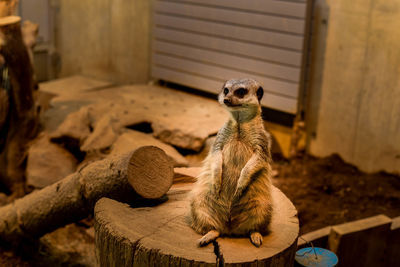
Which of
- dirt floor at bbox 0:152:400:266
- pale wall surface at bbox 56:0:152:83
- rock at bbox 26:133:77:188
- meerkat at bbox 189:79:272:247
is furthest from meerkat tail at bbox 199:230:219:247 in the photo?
pale wall surface at bbox 56:0:152:83

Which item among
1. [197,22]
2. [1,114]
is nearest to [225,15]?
[197,22]

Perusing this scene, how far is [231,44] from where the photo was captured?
6.33 meters

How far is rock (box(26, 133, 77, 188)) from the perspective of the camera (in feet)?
16.7

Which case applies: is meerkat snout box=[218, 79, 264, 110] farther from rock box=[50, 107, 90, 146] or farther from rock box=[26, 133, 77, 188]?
rock box=[50, 107, 90, 146]

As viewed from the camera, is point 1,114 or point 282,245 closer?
point 282,245

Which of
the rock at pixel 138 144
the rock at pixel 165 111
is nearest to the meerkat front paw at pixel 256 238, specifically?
the rock at pixel 138 144

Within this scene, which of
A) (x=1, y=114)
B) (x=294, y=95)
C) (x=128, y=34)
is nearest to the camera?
(x=1, y=114)

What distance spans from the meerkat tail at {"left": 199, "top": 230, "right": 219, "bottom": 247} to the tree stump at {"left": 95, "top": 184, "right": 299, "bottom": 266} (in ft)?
0.07

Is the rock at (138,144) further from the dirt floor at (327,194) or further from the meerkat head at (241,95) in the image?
the meerkat head at (241,95)

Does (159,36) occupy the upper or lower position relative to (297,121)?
upper

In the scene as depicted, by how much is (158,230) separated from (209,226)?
0.27 meters

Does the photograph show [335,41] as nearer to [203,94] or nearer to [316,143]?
[316,143]

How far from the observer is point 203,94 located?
23.0ft

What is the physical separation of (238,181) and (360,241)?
1.71 m
